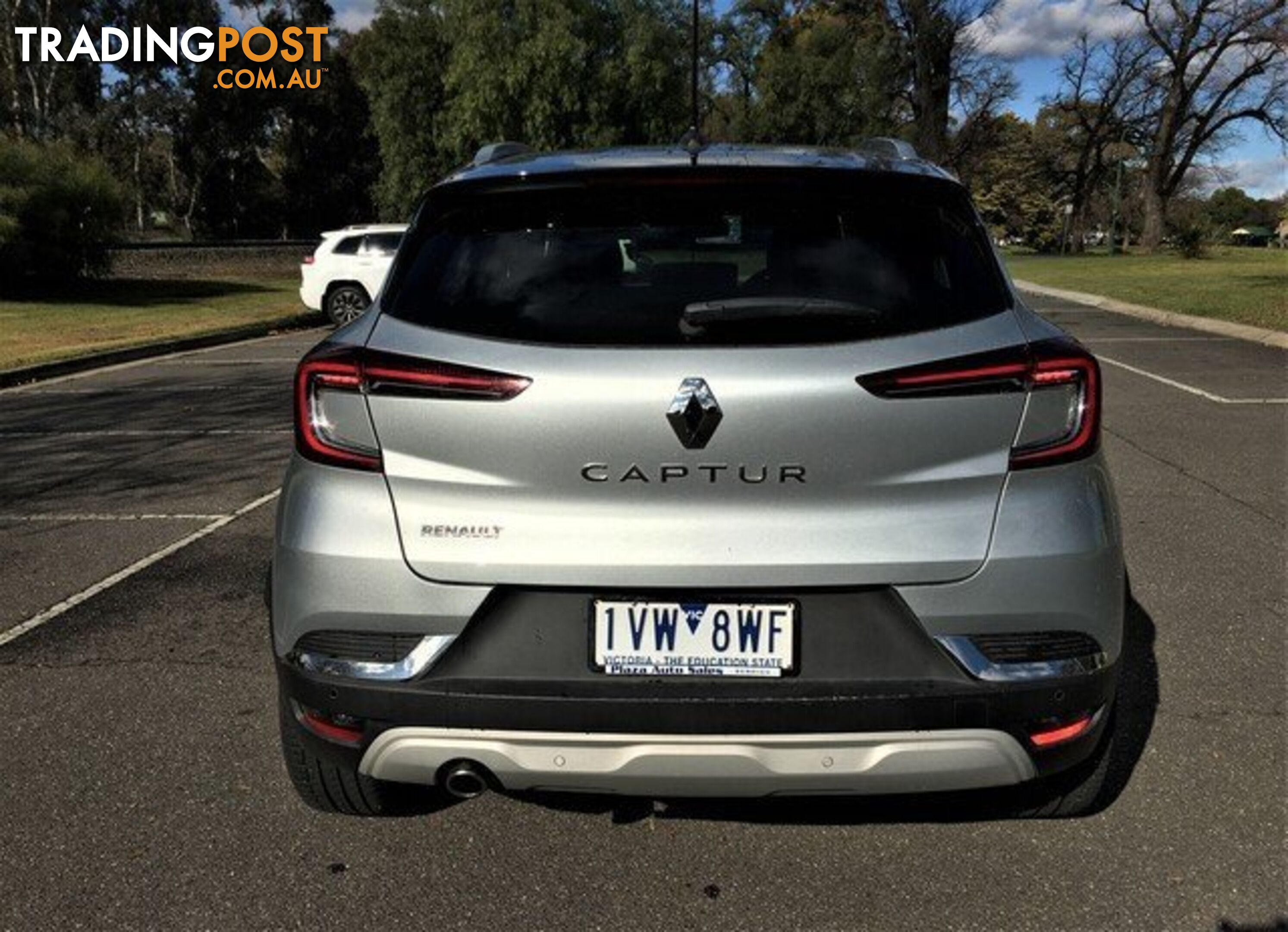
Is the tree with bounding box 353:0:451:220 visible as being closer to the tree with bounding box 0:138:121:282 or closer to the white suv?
the tree with bounding box 0:138:121:282

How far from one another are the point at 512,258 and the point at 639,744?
112cm

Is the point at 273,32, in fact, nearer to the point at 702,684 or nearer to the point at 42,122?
the point at 42,122

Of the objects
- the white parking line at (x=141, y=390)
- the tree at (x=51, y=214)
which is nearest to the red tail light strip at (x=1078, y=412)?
the white parking line at (x=141, y=390)

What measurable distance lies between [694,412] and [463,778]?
943 mm

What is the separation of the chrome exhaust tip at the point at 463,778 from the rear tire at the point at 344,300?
1751 centimetres

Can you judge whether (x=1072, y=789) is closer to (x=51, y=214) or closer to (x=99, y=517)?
(x=99, y=517)

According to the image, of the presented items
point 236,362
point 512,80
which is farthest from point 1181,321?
point 512,80

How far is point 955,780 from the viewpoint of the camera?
91.3 inches

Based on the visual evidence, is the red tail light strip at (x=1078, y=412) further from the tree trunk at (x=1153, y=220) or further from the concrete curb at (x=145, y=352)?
the tree trunk at (x=1153, y=220)

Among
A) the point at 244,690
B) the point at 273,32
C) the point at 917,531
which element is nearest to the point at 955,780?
the point at 917,531

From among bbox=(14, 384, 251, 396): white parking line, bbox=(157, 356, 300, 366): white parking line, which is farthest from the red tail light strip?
bbox=(157, 356, 300, 366): white parking line

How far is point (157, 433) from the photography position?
8953mm

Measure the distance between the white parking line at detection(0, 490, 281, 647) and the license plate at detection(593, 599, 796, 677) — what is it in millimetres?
1928

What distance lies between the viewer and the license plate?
2.25 metres
